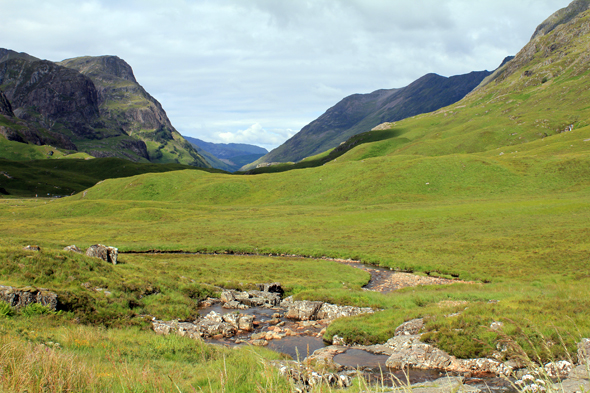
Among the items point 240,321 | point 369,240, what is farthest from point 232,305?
point 369,240

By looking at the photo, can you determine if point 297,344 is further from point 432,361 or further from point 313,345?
point 432,361

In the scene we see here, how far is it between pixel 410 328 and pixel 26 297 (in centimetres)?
2268

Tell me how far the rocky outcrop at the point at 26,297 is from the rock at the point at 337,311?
60.3 ft

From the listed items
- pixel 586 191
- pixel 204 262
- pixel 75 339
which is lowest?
pixel 204 262

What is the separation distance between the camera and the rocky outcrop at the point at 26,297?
18.2 m

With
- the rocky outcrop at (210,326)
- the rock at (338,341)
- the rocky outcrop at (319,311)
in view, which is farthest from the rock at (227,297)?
the rock at (338,341)

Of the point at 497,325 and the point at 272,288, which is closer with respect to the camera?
the point at 497,325

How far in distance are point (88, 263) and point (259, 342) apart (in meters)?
17.5

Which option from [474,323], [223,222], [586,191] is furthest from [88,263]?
[586,191]

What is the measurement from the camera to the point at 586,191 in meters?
89.2

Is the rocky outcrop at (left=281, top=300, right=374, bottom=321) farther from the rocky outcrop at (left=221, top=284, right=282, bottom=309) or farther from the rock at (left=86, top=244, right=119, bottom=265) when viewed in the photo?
the rock at (left=86, top=244, right=119, bottom=265)

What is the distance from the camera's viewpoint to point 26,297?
18906 mm

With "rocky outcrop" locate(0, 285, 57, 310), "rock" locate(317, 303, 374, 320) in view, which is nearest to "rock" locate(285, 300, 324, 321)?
"rock" locate(317, 303, 374, 320)

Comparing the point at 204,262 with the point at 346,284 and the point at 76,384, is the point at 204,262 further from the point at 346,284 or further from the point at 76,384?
the point at 76,384
